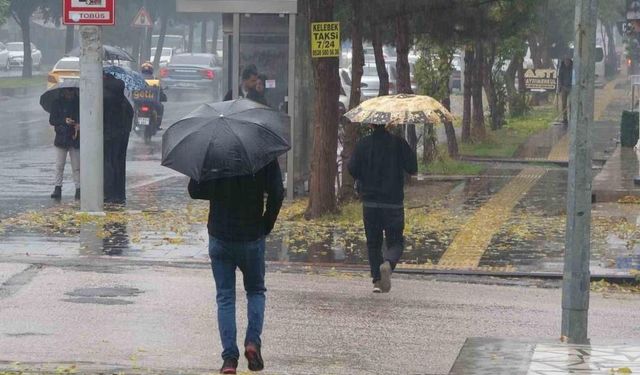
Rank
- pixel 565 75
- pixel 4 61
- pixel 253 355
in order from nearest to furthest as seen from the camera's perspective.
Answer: pixel 253 355 < pixel 565 75 < pixel 4 61

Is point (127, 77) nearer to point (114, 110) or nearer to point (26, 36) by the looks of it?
point (114, 110)

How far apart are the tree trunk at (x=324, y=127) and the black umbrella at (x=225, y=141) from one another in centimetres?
792

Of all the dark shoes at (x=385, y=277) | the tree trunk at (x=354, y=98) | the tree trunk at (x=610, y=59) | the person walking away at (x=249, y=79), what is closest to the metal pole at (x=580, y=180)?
the dark shoes at (x=385, y=277)

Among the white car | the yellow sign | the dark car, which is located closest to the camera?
the yellow sign

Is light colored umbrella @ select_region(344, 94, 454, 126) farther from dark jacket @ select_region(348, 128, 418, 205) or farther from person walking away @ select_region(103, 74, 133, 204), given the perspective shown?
person walking away @ select_region(103, 74, 133, 204)

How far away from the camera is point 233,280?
27.2ft

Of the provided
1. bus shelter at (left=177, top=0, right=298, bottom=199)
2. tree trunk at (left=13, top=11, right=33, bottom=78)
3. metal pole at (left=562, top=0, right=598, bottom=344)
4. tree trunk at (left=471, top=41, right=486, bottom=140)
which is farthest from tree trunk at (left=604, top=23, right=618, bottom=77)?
metal pole at (left=562, top=0, right=598, bottom=344)

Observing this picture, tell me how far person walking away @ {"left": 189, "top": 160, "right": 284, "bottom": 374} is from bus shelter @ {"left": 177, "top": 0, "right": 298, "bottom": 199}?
9.69 metres

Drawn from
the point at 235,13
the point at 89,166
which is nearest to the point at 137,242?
the point at 89,166

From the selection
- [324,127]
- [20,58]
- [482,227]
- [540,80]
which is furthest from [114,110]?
[20,58]

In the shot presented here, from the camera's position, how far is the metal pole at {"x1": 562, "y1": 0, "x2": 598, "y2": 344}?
8.91 m

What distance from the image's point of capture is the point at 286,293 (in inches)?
452

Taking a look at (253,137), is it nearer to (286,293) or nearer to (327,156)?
(286,293)

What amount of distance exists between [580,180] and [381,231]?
3.40m
